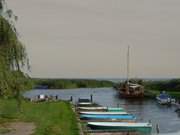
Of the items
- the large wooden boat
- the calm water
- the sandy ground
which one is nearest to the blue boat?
the calm water

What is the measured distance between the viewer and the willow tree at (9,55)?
1964 cm

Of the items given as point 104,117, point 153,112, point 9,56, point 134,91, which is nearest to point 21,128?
point 9,56

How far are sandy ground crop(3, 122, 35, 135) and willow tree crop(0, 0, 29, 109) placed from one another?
94.4 inches

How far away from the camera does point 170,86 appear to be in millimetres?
118375

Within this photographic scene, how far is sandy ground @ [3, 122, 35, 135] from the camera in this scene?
938 inches

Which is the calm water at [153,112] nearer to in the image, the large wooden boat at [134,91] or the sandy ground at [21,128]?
the sandy ground at [21,128]

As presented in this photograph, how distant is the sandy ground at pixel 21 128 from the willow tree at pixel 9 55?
2.40 meters

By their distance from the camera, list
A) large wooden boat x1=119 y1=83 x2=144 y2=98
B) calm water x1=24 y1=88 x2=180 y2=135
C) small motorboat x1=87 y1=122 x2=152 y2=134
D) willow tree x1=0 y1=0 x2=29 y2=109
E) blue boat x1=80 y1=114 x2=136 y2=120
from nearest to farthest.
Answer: willow tree x1=0 y1=0 x2=29 y2=109, small motorboat x1=87 y1=122 x2=152 y2=134, blue boat x1=80 y1=114 x2=136 y2=120, calm water x1=24 y1=88 x2=180 y2=135, large wooden boat x1=119 y1=83 x2=144 y2=98

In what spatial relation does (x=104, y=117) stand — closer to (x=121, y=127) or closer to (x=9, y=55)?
(x=121, y=127)

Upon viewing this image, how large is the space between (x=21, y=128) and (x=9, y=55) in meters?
5.93

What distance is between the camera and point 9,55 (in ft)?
70.1

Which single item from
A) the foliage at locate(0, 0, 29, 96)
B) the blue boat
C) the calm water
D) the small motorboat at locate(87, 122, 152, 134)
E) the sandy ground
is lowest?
the calm water

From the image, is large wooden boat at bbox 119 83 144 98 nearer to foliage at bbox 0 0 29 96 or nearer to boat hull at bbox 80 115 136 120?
boat hull at bbox 80 115 136 120

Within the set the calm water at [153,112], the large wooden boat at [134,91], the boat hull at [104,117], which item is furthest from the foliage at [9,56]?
the large wooden boat at [134,91]
